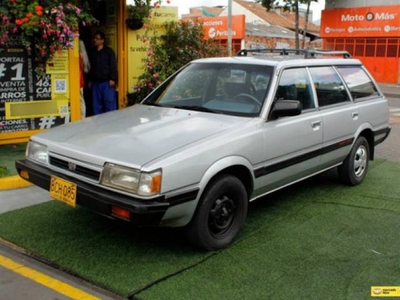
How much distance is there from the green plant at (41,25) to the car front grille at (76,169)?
3.16 m

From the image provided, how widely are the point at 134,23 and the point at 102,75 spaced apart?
1.16 meters

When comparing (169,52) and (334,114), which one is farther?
(169,52)

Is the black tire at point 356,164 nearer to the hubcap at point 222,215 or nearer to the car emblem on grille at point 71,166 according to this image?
the hubcap at point 222,215

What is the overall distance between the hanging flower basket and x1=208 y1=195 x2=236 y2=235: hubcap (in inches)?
206

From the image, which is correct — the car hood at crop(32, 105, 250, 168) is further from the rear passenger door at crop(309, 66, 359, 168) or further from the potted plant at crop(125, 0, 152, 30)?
the potted plant at crop(125, 0, 152, 30)

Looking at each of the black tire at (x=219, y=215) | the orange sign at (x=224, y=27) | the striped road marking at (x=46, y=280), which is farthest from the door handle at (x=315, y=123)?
the orange sign at (x=224, y=27)

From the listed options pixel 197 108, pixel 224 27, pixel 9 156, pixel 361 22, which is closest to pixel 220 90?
pixel 197 108

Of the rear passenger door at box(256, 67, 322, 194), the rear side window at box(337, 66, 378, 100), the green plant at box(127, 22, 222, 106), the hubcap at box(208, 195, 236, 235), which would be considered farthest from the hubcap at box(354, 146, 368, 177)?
the green plant at box(127, 22, 222, 106)

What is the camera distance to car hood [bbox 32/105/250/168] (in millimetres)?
3600

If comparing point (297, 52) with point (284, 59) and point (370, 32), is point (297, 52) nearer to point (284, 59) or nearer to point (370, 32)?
point (284, 59)

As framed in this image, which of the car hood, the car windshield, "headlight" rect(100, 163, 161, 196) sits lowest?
"headlight" rect(100, 163, 161, 196)

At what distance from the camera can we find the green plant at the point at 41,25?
6.38 m

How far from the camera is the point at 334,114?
534 cm

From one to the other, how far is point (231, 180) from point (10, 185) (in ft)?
9.80
